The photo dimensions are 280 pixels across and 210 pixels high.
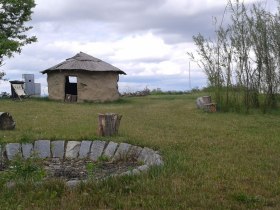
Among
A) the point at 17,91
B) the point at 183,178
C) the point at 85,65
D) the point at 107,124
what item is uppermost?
the point at 85,65

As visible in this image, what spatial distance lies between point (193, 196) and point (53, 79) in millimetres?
20552

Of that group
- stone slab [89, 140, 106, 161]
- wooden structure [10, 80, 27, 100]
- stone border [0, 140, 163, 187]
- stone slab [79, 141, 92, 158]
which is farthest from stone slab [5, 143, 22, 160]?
wooden structure [10, 80, 27, 100]

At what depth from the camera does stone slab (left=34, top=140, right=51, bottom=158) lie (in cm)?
876

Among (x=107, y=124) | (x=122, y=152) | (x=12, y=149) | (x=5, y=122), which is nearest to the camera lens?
(x=122, y=152)

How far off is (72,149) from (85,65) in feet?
51.9

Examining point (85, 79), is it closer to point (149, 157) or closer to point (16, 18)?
point (16, 18)

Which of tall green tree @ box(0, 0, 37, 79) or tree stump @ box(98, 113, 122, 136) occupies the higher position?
tall green tree @ box(0, 0, 37, 79)

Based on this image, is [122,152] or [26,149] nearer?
[122,152]

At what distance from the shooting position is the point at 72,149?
29.0 ft

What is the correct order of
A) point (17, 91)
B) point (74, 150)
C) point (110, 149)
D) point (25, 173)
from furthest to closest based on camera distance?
point (17, 91) → point (74, 150) → point (110, 149) → point (25, 173)

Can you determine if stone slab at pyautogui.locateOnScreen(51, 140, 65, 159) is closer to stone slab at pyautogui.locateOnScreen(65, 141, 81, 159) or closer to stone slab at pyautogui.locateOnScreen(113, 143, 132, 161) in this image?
stone slab at pyautogui.locateOnScreen(65, 141, 81, 159)

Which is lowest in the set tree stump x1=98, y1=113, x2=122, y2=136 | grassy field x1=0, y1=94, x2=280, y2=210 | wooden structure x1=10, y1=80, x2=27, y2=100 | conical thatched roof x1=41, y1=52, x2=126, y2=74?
grassy field x1=0, y1=94, x2=280, y2=210

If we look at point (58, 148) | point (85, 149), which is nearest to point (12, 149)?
point (58, 148)

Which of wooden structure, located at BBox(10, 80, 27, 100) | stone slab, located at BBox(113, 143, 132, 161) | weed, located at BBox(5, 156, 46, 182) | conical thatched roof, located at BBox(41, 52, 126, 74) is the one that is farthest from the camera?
conical thatched roof, located at BBox(41, 52, 126, 74)
